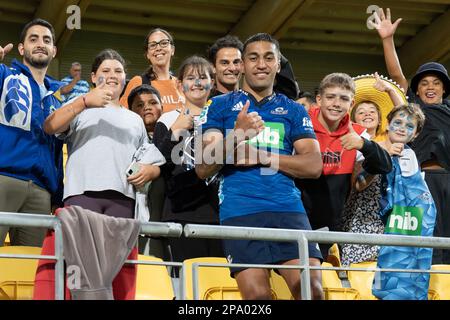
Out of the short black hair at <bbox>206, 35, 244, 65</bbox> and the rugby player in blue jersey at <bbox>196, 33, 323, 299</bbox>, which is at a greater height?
the short black hair at <bbox>206, 35, 244, 65</bbox>

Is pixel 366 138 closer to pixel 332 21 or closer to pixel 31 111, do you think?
pixel 31 111

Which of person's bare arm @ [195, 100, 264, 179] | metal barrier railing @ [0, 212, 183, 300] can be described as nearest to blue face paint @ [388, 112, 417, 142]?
person's bare arm @ [195, 100, 264, 179]

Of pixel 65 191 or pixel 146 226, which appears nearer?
pixel 146 226

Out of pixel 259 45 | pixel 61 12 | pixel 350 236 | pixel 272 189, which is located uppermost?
pixel 61 12

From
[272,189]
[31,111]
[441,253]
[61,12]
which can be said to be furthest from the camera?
[61,12]

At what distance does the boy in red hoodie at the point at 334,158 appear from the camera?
17.1ft

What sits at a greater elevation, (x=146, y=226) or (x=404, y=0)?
(x=404, y=0)

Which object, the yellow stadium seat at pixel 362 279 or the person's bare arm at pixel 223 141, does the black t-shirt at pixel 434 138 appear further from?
the person's bare arm at pixel 223 141

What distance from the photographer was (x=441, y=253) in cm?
605

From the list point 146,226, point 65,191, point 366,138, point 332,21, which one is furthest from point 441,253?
point 332,21

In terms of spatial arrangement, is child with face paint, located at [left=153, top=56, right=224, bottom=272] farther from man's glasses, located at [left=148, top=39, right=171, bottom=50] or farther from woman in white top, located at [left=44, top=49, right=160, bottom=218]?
man's glasses, located at [left=148, top=39, right=171, bottom=50]

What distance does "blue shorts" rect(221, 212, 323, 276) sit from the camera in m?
4.23

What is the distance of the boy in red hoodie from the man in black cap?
0.79 metres

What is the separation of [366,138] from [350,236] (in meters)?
1.37
